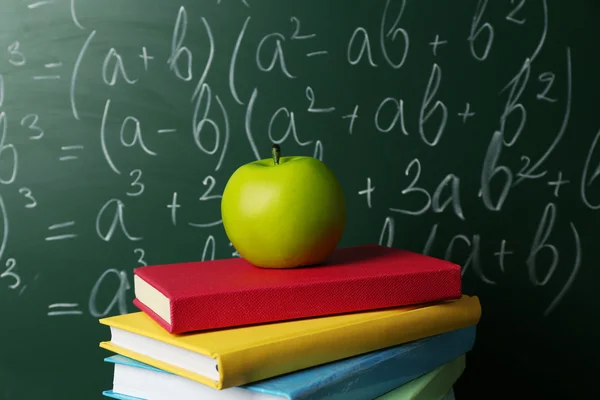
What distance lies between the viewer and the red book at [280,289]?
887mm

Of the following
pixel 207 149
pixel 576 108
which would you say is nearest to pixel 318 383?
pixel 207 149

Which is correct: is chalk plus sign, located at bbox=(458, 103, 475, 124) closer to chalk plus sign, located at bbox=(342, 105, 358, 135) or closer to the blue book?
chalk plus sign, located at bbox=(342, 105, 358, 135)

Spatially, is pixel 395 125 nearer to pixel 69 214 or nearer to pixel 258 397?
pixel 69 214

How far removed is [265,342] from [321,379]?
76mm

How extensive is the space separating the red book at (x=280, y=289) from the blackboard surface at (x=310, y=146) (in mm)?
570

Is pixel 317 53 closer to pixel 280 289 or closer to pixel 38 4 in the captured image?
pixel 38 4

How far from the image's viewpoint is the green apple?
3.27ft

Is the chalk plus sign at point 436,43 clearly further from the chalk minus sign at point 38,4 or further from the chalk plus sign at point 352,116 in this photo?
the chalk minus sign at point 38,4

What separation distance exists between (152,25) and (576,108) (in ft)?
3.14

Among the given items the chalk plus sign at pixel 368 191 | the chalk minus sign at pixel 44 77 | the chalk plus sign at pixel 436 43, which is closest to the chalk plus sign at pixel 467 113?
the chalk plus sign at pixel 436 43

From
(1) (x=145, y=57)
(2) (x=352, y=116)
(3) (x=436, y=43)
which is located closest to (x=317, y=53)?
(2) (x=352, y=116)

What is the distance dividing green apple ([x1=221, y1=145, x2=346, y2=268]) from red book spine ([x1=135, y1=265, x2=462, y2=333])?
8 centimetres

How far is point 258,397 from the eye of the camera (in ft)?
2.74

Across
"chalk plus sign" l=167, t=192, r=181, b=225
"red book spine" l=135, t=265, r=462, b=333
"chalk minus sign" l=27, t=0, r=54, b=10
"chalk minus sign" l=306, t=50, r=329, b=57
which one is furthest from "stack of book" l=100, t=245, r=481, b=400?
"chalk minus sign" l=27, t=0, r=54, b=10
